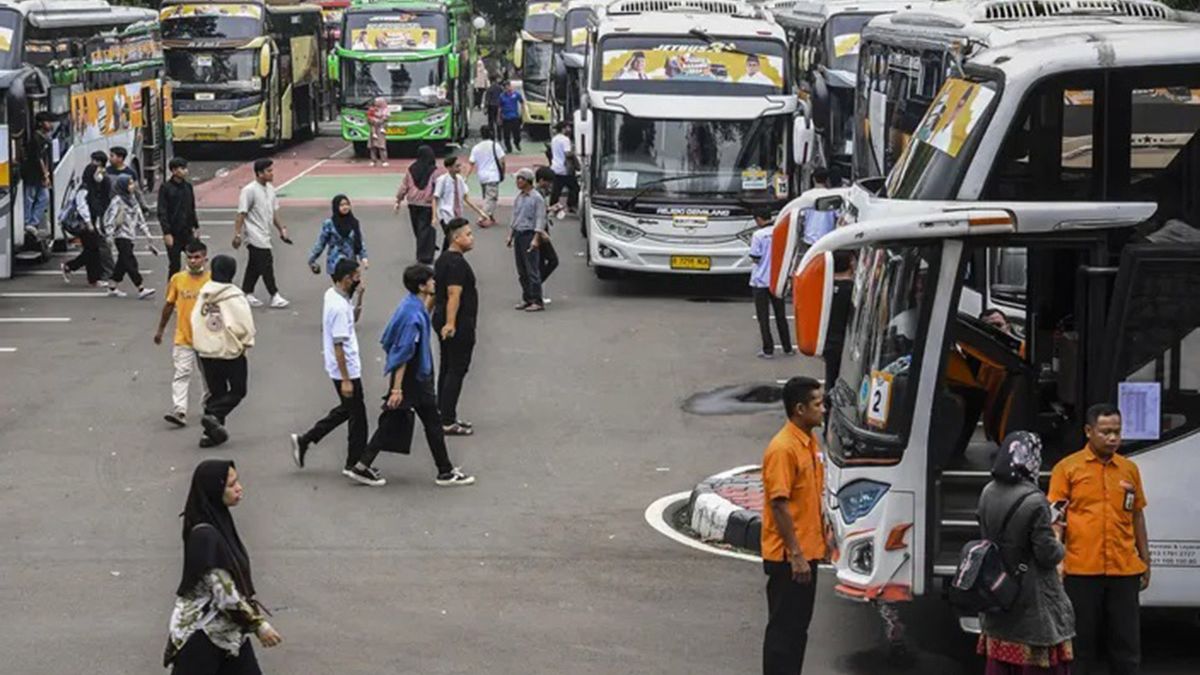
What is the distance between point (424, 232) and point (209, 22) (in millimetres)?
20781

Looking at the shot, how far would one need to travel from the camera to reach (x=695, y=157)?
2577 cm

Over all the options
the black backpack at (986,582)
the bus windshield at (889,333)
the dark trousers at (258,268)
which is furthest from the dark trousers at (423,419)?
the dark trousers at (258,268)

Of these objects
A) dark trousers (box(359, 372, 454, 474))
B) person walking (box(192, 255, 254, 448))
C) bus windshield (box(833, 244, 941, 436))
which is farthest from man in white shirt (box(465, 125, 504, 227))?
bus windshield (box(833, 244, 941, 436))

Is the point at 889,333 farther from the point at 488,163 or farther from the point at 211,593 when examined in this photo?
the point at 488,163

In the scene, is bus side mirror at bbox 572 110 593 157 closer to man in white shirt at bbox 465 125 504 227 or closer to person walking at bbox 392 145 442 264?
person walking at bbox 392 145 442 264

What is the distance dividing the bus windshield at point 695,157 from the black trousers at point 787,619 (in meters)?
15.6

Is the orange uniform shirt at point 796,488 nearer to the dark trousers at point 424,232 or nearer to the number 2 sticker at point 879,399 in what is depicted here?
the number 2 sticker at point 879,399

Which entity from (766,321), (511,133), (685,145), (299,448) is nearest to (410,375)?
(299,448)

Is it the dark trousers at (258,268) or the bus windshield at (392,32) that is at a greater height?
the bus windshield at (392,32)

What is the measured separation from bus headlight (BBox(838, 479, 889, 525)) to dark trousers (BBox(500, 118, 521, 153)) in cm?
3782

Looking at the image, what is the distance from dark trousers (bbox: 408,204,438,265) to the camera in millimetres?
26422

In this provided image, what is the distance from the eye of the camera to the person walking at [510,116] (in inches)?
1884

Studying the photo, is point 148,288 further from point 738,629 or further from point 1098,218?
point 1098,218

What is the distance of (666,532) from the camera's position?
14.4m
